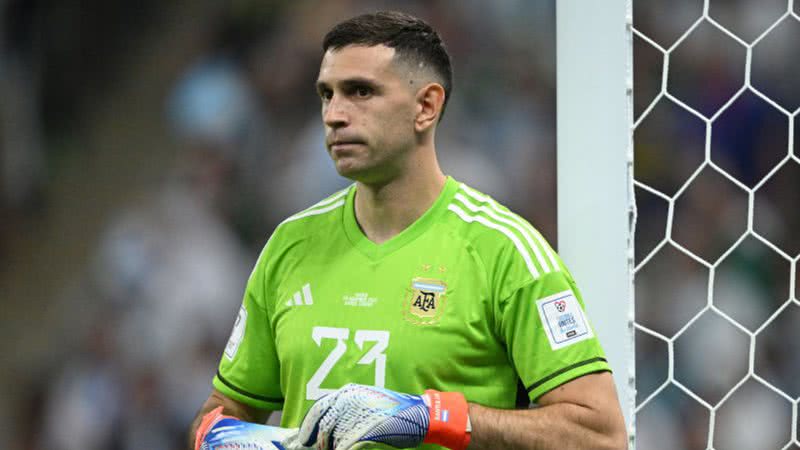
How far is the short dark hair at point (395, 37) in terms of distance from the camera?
1596 mm

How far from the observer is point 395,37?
5.24 feet

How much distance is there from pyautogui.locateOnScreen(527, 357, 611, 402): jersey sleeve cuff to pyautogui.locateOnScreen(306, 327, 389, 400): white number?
0.22 meters

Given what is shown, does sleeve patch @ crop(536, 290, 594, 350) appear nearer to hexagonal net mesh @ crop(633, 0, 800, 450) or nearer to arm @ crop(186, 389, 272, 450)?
arm @ crop(186, 389, 272, 450)

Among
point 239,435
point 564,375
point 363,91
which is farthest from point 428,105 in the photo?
point 239,435

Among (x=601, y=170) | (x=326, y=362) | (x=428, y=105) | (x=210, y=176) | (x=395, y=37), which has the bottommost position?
(x=326, y=362)

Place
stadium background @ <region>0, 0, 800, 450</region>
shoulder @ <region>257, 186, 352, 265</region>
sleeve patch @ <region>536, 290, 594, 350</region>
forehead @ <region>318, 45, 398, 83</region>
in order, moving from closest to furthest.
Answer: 1. sleeve patch @ <region>536, 290, 594, 350</region>
2. forehead @ <region>318, 45, 398, 83</region>
3. shoulder @ <region>257, 186, 352, 265</region>
4. stadium background @ <region>0, 0, 800, 450</region>

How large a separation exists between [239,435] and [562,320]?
0.50 m

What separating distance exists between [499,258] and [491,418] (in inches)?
9.3

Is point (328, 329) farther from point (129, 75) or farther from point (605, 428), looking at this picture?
point (129, 75)

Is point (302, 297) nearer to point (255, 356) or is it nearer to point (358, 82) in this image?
Result: point (255, 356)

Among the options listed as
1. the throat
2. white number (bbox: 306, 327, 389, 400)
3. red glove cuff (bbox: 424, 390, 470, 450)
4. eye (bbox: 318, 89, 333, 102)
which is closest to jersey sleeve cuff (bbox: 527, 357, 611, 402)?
red glove cuff (bbox: 424, 390, 470, 450)

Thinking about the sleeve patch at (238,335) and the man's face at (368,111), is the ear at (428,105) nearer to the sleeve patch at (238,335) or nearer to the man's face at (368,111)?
the man's face at (368,111)

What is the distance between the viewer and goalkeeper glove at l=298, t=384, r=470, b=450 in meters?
1.36

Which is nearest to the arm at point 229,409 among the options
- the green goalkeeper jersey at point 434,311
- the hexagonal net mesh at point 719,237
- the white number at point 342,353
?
the green goalkeeper jersey at point 434,311
